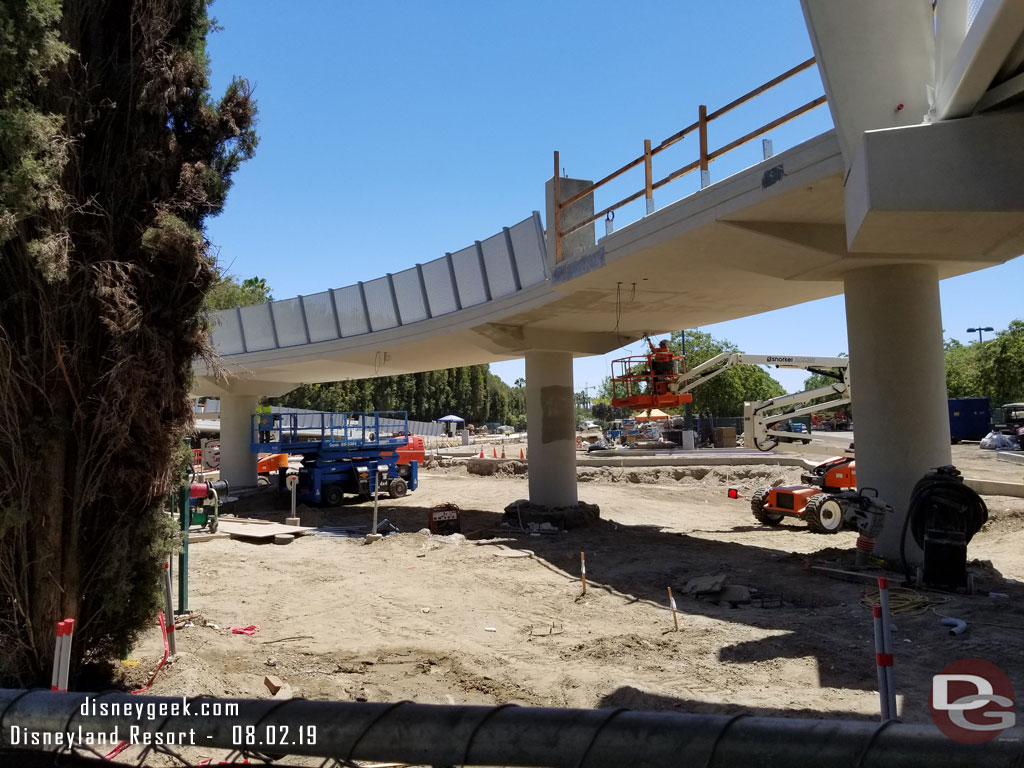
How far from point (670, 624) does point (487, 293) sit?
9309 millimetres

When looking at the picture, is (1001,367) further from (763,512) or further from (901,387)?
(901,387)

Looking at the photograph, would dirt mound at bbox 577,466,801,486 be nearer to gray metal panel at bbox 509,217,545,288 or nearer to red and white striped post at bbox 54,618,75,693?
gray metal panel at bbox 509,217,545,288

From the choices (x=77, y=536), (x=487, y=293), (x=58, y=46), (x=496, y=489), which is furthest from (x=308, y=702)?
(x=496, y=489)

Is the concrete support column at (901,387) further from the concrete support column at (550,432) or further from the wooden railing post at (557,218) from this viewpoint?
the concrete support column at (550,432)

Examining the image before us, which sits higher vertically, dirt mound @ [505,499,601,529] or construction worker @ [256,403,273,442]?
construction worker @ [256,403,273,442]

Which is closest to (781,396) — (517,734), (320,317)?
(320,317)

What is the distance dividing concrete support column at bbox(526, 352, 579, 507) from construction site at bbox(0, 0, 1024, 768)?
69cm

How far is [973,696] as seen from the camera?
5867 millimetres

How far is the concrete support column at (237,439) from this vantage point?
25984 millimetres

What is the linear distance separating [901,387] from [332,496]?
17.2 m

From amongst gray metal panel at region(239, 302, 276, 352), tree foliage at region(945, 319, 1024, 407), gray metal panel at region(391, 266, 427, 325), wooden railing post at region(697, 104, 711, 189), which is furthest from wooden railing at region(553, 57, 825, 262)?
tree foliage at region(945, 319, 1024, 407)

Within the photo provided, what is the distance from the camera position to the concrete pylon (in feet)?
85.3

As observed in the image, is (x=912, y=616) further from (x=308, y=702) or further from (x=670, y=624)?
(x=308, y=702)

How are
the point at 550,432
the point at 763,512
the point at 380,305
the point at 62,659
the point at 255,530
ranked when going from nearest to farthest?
the point at 62,659, the point at 255,530, the point at 763,512, the point at 550,432, the point at 380,305
